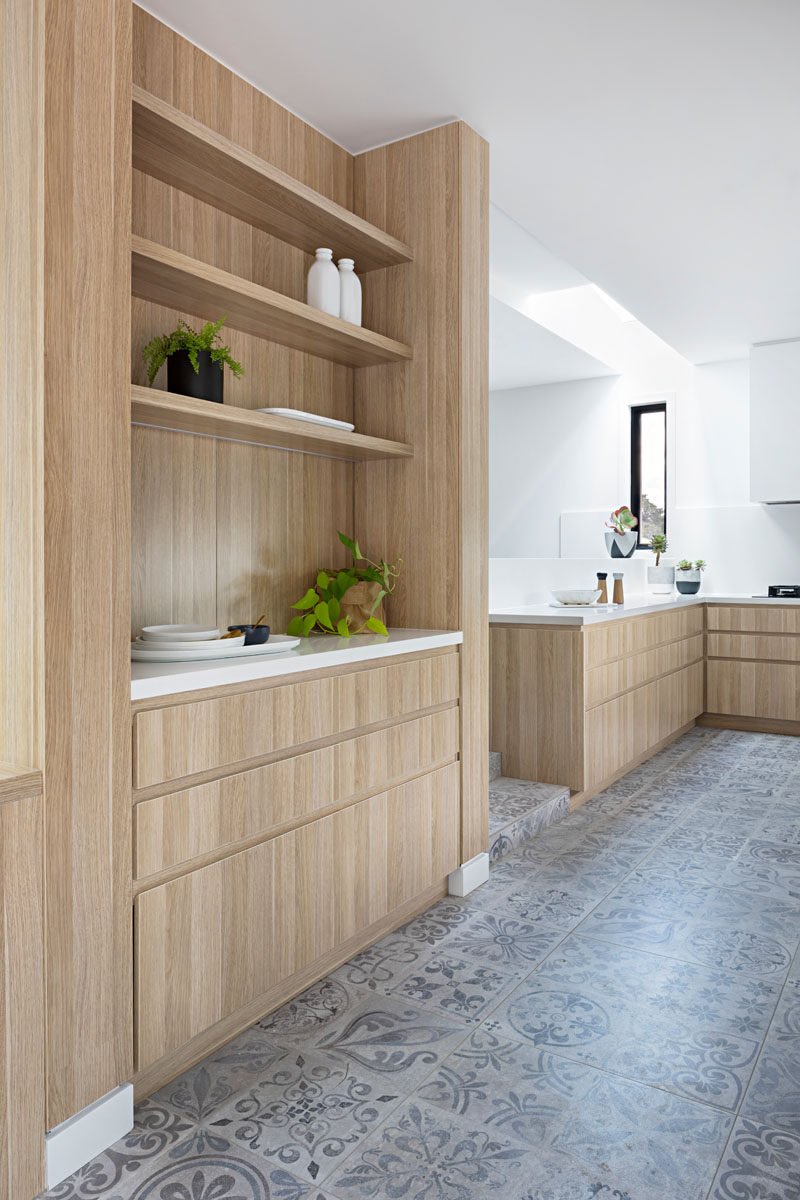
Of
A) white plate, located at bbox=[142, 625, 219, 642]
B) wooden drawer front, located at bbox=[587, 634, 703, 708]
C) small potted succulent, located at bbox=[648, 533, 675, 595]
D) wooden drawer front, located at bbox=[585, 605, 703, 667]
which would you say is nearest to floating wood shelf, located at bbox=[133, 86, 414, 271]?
white plate, located at bbox=[142, 625, 219, 642]

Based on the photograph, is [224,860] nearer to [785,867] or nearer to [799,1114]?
[799,1114]

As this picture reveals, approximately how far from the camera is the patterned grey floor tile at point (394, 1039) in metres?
1.76

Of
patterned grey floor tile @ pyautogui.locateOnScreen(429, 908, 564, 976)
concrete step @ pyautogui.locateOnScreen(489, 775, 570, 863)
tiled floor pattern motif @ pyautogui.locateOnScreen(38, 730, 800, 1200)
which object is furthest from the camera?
concrete step @ pyautogui.locateOnScreen(489, 775, 570, 863)

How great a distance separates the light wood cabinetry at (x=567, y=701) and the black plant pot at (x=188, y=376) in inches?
84.1

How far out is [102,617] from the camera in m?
1.51

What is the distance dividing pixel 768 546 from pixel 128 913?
535cm

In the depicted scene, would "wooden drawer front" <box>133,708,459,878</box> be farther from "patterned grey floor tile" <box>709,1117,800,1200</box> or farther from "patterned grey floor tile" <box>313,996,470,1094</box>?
"patterned grey floor tile" <box>709,1117,800,1200</box>

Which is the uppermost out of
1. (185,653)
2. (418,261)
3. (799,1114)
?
(418,261)

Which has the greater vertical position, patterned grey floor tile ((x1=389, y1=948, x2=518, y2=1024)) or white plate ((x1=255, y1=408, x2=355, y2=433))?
white plate ((x1=255, y1=408, x2=355, y2=433))

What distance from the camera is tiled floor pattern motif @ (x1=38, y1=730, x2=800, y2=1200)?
1457 millimetres

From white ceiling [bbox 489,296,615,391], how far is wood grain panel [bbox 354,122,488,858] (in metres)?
1.61

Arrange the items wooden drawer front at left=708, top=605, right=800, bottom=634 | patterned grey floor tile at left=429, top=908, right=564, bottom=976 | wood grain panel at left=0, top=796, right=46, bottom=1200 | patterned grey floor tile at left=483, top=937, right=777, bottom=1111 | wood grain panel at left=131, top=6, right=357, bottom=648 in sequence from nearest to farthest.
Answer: wood grain panel at left=0, top=796, right=46, bottom=1200
patterned grey floor tile at left=483, top=937, right=777, bottom=1111
wood grain panel at left=131, top=6, right=357, bottom=648
patterned grey floor tile at left=429, top=908, right=564, bottom=976
wooden drawer front at left=708, top=605, right=800, bottom=634

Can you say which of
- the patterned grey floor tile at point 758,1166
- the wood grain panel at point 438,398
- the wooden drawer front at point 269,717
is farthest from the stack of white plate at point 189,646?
the patterned grey floor tile at point 758,1166

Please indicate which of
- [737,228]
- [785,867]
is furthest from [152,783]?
[737,228]
